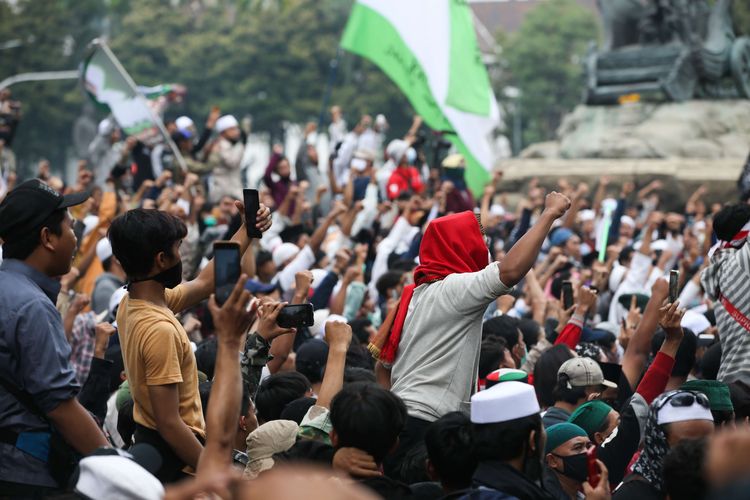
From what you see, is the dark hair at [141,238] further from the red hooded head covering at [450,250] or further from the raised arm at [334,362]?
the red hooded head covering at [450,250]

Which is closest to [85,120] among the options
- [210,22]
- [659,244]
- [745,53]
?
[210,22]

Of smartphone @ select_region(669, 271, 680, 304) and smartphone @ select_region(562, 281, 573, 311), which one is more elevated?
smartphone @ select_region(669, 271, 680, 304)

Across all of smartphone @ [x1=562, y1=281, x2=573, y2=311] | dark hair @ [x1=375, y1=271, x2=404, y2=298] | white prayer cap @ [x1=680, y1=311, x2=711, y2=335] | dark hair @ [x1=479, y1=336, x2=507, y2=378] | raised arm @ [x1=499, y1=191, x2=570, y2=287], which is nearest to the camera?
raised arm @ [x1=499, y1=191, x2=570, y2=287]

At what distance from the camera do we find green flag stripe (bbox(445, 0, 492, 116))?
→ 13945mm

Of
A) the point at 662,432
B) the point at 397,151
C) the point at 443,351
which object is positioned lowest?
the point at 397,151

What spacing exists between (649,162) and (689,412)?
1440cm

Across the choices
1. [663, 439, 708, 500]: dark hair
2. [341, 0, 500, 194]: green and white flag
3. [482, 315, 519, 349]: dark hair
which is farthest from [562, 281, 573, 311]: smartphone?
[341, 0, 500, 194]: green and white flag

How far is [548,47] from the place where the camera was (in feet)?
201

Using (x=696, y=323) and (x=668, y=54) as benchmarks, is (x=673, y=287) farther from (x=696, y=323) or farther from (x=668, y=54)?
(x=668, y=54)

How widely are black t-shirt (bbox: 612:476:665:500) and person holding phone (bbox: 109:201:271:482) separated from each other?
144 centimetres

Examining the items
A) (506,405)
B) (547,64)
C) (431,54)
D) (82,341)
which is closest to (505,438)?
(506,405)

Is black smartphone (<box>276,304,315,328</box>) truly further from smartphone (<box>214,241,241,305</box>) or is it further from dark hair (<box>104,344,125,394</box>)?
dark hair (<box>104,344,125,394</box>)

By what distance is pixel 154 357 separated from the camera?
400 centimetres

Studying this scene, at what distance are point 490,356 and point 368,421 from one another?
7.26 ft
